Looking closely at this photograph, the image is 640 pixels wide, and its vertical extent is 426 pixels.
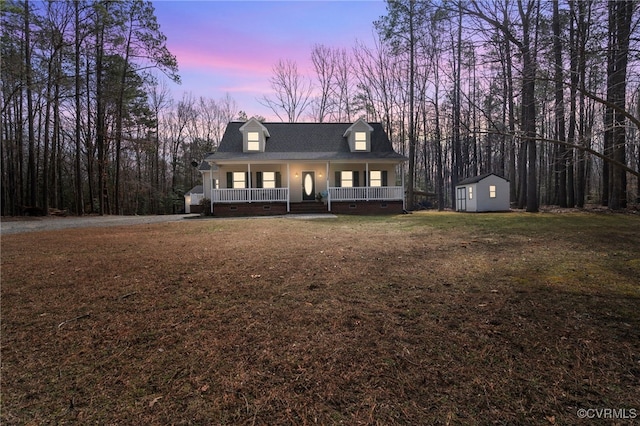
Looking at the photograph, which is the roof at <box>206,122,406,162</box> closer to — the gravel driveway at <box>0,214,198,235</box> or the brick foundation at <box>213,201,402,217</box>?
the brick foundation at <box>213,201,402,217</box>

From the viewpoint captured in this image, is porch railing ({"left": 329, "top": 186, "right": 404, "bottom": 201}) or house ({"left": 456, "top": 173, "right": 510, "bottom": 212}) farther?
house ({"left": 456, "top": 173, "right": 510, "bottom": 212})

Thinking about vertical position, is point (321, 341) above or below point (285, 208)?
below

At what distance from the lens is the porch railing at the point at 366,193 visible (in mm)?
17438

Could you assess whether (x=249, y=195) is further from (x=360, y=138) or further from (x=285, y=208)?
(x=360, y=138)

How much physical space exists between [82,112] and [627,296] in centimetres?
2717

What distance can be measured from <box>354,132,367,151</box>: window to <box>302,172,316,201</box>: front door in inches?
134

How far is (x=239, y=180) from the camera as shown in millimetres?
18391

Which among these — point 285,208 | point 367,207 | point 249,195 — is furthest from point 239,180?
point 367,207

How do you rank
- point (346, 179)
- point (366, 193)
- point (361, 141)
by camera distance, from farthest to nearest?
point (361, 141) → point (346, 179) → point (366, 193)

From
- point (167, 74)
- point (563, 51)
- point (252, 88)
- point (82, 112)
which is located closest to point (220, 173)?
point (167, 74)

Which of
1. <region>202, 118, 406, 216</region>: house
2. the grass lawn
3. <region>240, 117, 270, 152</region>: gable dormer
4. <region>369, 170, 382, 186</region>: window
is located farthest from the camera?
<region>369, 170, 382, 186</region>: window

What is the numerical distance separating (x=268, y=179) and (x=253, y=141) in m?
2.54

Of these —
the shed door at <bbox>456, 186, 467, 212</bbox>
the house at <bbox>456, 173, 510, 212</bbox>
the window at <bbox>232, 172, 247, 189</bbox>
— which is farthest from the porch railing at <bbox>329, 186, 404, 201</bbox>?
the shed door at <bbox>456, 186, 467, 212</bbox>
